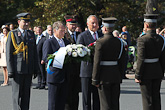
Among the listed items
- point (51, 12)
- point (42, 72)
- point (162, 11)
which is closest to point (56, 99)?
point (42, 72)

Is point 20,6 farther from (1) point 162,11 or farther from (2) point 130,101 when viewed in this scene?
(2) point 130,101

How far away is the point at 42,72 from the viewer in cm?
1393

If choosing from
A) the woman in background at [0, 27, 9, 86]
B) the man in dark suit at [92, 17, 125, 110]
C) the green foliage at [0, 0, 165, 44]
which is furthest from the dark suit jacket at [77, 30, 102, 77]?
the green foliage at [0, 0, 165, 44]

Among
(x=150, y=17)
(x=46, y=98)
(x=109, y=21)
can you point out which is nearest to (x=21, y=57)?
(x=109, y=21)

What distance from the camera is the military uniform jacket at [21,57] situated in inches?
344

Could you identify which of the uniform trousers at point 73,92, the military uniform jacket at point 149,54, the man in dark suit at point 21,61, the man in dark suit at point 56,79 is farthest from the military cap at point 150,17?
the man in dark suit at point 21,61

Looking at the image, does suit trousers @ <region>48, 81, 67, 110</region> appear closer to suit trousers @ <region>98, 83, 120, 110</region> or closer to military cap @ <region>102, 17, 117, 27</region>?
suit trousers @ <region>98, 83, 120, 110</region>

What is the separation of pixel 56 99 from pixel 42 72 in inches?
236

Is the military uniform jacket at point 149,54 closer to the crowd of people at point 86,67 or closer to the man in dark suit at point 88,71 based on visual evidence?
the crowd of people at point 86,67

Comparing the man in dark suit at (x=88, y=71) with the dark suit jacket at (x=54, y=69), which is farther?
the man in dark suit at (x=88, y=71)

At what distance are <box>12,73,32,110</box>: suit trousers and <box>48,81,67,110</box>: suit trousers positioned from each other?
106 centimetres

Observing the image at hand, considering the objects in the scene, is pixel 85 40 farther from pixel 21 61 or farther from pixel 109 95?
pixel 109 95

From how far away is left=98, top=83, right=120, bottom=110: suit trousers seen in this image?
24.6 ft

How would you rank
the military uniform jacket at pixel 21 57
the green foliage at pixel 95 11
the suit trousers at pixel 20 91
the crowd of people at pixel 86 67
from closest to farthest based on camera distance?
the crowd of people at pixel 86 67 → the military uniform jacket at pixel 21 57 → the suit trousers at pixel 20 91 → the green foliage at pixel 95 11
